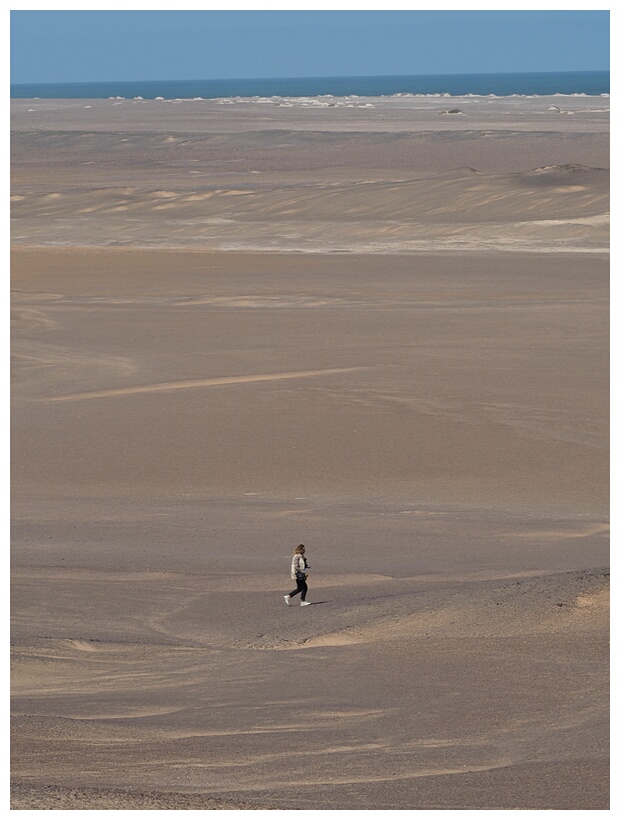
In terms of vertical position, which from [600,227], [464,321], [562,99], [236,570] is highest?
[562,99]

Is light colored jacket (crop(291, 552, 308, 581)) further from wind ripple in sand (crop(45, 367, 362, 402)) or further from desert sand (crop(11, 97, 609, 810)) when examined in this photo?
wind ripple in sand (crop(45, 367, 362, 402))

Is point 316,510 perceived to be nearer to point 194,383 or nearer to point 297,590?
point 297,590

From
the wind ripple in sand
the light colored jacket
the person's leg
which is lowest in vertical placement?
the person's leg

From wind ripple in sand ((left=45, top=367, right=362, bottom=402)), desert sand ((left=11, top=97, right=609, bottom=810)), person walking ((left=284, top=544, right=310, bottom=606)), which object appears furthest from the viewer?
wind ripple in sand ((left=45, top=367, right=362, bottom=402))

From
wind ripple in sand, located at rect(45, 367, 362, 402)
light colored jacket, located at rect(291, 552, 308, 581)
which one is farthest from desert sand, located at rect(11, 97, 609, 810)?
light colored jacket, located at rect(291, 552, 308, 581)

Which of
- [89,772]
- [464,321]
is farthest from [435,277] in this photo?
[89,772]

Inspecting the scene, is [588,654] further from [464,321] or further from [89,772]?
[464,321]

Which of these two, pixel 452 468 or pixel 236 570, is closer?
pixel 236 570
